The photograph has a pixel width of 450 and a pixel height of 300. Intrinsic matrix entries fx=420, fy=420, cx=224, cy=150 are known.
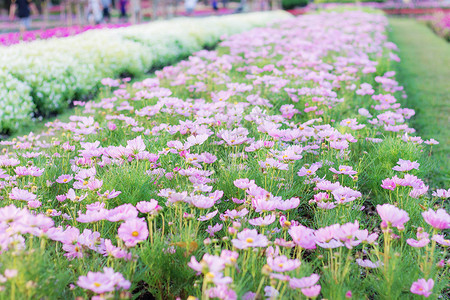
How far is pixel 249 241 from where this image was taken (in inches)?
49.5

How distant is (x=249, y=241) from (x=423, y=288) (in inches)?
20.1

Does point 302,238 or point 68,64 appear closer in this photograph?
point 302,238

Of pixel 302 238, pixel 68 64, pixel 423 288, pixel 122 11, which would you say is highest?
pixel 122 11

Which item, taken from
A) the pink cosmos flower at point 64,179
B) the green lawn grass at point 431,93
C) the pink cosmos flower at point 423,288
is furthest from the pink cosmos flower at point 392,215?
the green lawn grass at point 431,93

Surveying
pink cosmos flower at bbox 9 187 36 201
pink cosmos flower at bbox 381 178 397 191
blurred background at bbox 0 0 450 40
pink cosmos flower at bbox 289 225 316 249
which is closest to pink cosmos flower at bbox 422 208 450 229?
pink cosmos flower at bbox 289 225 316 249

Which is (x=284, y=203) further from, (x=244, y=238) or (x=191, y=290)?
(x=191, y=290)

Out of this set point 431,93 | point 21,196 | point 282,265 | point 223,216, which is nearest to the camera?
point 282,265

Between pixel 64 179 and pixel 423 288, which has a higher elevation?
pixel 64 179

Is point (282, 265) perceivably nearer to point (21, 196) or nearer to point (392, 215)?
point (392, 215)

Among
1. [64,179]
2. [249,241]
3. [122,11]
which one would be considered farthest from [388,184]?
[122,11]

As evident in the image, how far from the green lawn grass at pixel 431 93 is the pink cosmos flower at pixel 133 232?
7.00 feet

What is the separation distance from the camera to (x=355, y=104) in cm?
359

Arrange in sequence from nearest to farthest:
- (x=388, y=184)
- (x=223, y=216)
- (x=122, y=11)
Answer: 1. (x=223, y=216)
2. (x=388, y=184)
3. (x=122, y=11)

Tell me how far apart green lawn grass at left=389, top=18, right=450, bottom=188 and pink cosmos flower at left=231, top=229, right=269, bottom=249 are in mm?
1871
